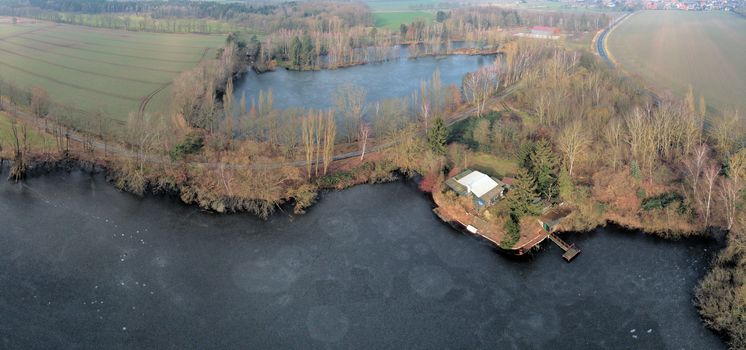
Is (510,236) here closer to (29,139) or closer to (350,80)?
(29,139)

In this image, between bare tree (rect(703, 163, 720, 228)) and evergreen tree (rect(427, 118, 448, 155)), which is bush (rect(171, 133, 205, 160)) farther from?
bare tree (rect(703, 163, 720, 228))

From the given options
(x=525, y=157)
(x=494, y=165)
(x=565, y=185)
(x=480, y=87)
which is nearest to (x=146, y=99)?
(x=480, y=87)

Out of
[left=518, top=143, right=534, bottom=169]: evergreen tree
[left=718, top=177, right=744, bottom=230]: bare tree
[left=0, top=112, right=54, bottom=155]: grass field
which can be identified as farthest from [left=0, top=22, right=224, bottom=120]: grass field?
[left=718, top=177, right=744, bottom=230]: bare tree

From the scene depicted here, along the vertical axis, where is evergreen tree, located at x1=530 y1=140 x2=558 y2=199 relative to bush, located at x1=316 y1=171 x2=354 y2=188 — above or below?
above

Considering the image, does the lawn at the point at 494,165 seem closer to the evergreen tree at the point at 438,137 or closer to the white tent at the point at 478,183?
the white tent at the point at 478,183

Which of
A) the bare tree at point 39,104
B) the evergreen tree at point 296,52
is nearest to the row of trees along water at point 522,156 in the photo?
the bare tree at point 39,104

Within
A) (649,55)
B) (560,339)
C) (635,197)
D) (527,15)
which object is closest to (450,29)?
(527,15)
